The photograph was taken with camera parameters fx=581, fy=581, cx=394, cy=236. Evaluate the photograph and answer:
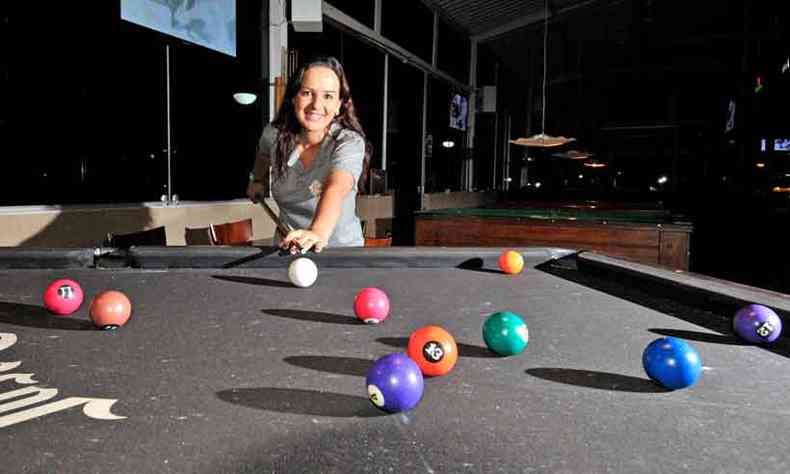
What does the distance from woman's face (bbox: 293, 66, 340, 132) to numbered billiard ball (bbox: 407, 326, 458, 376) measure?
5.34 ft

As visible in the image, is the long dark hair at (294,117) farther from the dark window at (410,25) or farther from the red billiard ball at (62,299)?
the dark window at (410,25)

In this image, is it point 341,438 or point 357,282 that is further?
point 357,282

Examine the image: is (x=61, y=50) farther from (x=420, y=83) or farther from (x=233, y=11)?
(x=420, y=83)

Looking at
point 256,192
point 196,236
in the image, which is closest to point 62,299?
point 256,192

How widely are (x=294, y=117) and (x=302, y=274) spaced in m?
1.13

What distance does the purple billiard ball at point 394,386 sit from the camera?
76cm

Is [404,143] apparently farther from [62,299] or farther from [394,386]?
[394,386]

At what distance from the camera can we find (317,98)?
238cm

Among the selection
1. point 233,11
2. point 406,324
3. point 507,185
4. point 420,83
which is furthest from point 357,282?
point 507,185

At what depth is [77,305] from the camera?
138cm

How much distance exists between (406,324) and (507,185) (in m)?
13.3

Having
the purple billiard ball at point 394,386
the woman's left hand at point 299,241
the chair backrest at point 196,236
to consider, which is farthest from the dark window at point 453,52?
the purple billiard ball at point 394,386

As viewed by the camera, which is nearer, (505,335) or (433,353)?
(433,353)

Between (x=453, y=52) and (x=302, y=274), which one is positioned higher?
(x=453, y=52)
